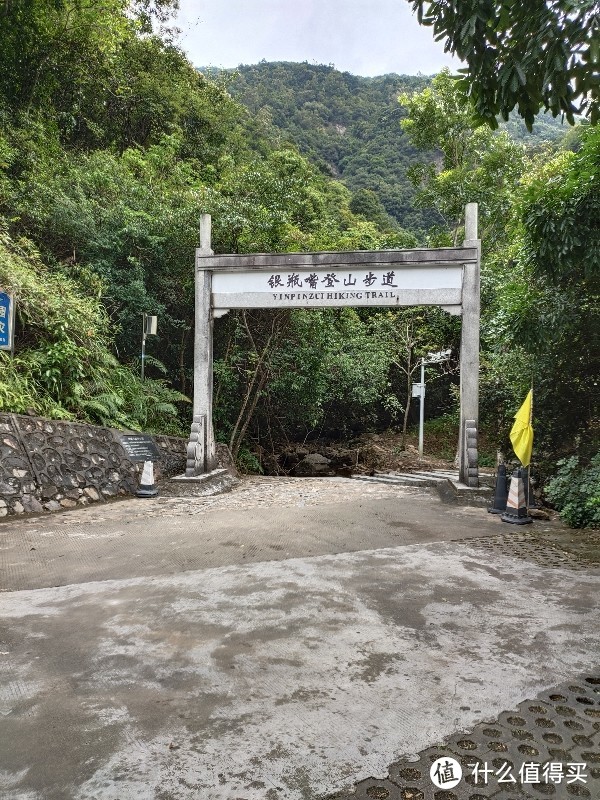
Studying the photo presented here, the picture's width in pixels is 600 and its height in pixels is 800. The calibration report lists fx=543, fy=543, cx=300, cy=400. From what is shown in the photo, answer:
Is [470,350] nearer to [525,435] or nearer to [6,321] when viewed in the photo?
[525,435]

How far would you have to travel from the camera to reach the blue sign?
7.27 metres

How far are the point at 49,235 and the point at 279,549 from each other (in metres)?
8.58

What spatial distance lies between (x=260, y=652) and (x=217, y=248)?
9735 millimetres

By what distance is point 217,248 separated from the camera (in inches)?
449

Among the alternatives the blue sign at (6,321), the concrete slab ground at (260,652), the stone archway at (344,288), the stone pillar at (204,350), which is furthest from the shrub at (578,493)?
the blue sign at (6,321)

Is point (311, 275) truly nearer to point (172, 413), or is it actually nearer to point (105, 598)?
point (172, 413)

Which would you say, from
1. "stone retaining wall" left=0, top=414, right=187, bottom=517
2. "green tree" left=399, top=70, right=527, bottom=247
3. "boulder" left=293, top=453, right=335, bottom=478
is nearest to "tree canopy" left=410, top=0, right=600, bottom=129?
"stone retaining wall" left=0, top=414, right=187, bottom=517

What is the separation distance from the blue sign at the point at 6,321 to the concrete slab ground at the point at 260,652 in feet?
9.36

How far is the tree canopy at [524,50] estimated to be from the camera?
279cm

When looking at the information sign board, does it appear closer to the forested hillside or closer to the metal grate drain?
the metal grate drain

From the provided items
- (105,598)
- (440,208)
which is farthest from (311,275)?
(440,208)

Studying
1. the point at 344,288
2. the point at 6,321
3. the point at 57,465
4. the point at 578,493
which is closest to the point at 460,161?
the point at 344,288

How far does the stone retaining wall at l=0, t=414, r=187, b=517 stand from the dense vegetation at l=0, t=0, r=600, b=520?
42cm

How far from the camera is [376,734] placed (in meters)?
2.21
